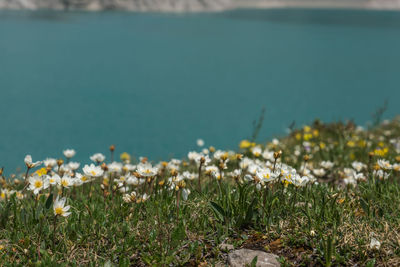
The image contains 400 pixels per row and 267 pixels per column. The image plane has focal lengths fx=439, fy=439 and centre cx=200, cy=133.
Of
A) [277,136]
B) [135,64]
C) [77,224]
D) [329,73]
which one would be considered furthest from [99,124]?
[329,73]

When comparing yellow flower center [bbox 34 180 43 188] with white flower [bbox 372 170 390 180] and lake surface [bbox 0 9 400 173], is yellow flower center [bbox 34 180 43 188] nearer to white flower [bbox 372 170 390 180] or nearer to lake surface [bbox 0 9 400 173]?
lake surface [bbox 0 9 400 173]

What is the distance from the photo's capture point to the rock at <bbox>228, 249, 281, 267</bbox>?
10.6 feet

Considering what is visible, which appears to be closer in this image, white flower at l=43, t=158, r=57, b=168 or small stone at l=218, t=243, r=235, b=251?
small stone at l=218, t=243, r=235, b=251

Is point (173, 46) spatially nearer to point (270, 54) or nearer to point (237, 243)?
point (270, 54)

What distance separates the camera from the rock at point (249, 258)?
10.6ft

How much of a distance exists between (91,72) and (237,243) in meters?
22.0

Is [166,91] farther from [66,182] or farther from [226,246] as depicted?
[226,246]

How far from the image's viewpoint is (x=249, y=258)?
129 inches

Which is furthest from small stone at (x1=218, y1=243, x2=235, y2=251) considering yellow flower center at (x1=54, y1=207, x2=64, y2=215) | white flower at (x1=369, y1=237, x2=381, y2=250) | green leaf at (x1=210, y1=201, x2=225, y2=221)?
yellow flower center at (x1=54, y1=207, x2=64, y2=215)

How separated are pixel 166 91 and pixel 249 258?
17.4 meters

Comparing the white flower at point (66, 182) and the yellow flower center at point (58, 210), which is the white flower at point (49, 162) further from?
the yellow flower center at point (58, 210)

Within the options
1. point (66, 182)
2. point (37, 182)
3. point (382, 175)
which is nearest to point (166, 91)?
point (382, 175)

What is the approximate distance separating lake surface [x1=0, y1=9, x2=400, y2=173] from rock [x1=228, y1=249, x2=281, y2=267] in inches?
139

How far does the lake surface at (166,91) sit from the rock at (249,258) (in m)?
3.53
